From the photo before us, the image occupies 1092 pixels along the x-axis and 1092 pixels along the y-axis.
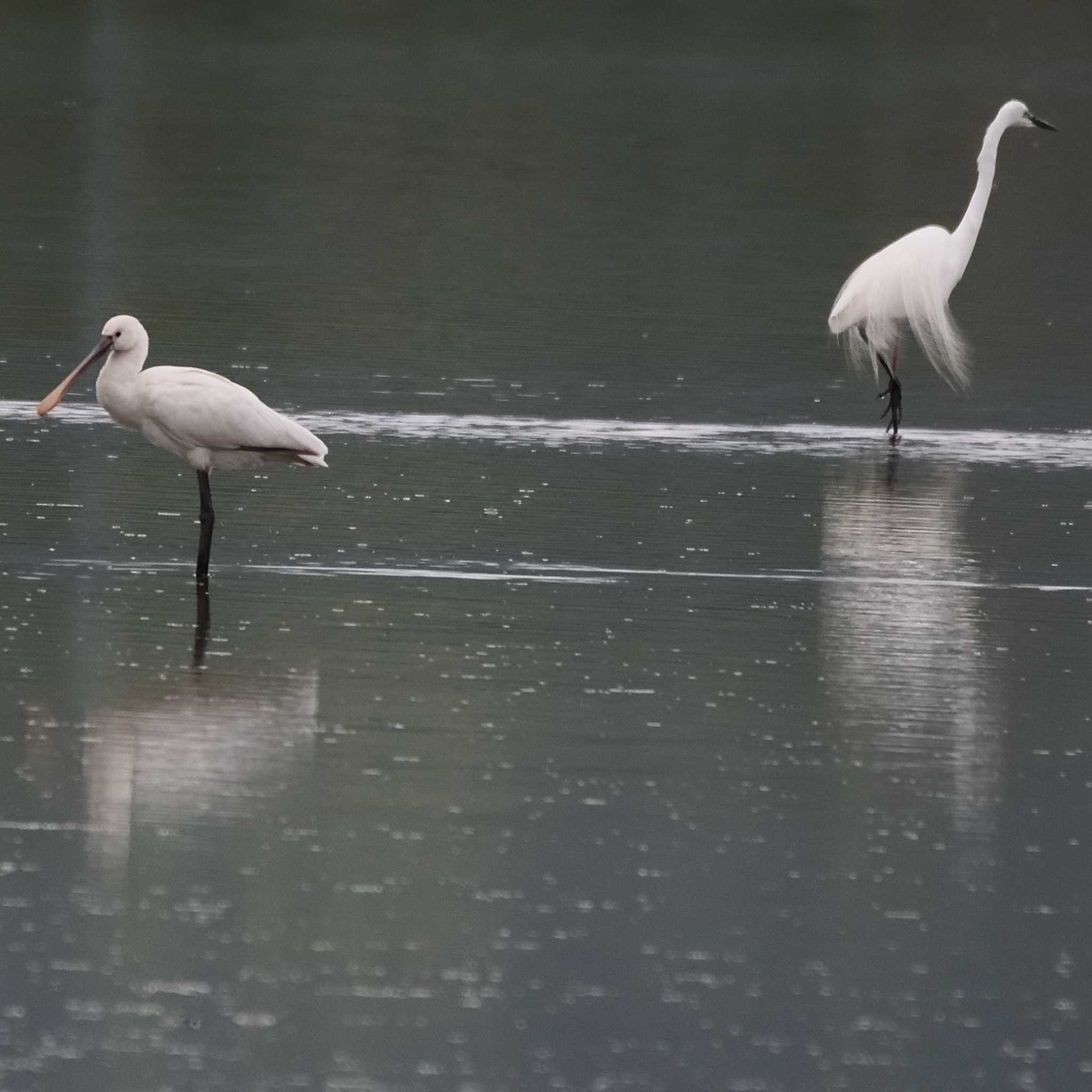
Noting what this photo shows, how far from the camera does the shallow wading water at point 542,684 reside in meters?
5.79

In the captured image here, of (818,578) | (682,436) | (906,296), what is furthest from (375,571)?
(906,296)

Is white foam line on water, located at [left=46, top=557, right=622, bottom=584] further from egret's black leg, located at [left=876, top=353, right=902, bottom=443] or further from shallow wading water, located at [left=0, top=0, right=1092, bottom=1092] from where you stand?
egret's black leg, located at [left=876, top=353, right=902, bottom=443]

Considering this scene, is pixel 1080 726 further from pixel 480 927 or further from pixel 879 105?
pixel 879 105

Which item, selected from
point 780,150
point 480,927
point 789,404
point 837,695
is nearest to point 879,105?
point 780,150

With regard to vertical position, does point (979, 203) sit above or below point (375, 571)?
above

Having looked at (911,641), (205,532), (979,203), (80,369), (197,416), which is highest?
(979,203)

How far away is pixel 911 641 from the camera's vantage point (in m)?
9.33

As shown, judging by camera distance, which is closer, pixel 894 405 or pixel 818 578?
pixel 818 578

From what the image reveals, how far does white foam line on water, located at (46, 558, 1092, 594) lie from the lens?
1010 centimetres

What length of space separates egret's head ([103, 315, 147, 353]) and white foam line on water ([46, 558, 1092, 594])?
31.9 inches

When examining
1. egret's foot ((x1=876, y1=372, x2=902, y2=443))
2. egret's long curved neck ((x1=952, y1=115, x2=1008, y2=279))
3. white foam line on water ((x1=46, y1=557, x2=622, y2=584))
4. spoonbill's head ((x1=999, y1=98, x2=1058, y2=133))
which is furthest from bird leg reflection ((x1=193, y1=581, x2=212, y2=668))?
spoonbill's head ((x1=999, y1=98, x2=1058, y2=133))

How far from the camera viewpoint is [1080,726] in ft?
27.1

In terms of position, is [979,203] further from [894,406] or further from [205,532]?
[205,532]

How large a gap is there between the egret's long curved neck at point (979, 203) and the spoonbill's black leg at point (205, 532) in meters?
6.36
